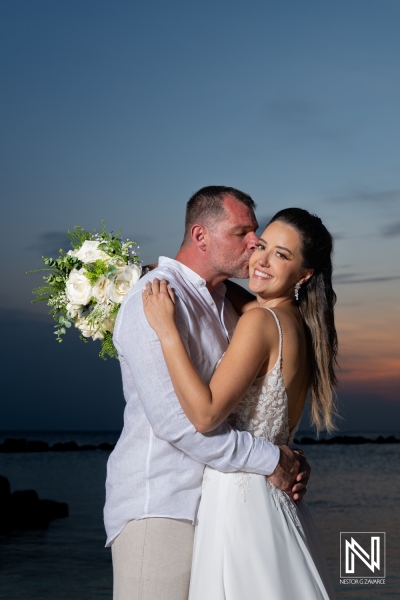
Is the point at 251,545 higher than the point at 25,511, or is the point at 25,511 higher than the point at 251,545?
the point at 251,545

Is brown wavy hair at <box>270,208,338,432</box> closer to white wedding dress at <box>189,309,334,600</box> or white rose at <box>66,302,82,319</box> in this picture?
white wedding dress at <box>189,309,334,600</box>

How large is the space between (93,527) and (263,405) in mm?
15927

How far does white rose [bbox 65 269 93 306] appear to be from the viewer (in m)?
4.00

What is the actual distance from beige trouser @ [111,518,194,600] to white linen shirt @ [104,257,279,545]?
0.05 meters

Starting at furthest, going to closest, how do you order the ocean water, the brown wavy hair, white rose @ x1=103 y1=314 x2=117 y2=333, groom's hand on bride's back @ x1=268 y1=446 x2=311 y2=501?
1. the ocean water
2. white rose @ x1=103 y1=314 x2=117 y2=333
3. the brown wavy hair
4. groom's hand on bride's back @ x1=268 y1=446 x2=311 y2=501

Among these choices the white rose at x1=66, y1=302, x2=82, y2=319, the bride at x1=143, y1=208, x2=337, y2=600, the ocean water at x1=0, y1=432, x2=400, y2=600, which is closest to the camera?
the bride at x1=143, y1=208, x2=337, y2=600

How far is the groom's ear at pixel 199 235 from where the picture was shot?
3758 millimetres

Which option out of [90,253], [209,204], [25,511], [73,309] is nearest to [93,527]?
[25,511]

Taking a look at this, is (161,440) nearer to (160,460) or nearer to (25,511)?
(160,460)

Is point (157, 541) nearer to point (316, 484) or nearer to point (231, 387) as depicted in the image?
point (231, 387)

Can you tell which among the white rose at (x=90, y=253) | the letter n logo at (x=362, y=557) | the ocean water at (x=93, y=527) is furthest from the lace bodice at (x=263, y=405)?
the ocean water at (x=93, y=527)

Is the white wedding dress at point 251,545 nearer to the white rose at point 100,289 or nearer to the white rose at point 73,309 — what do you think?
the white rose at point 100,289

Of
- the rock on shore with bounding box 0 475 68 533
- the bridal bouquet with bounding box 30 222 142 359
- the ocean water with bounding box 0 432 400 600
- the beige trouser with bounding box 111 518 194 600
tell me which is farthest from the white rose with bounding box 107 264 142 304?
the rock on shore with bounding box 0 475 68 533

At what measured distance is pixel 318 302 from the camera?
12.6 ft
